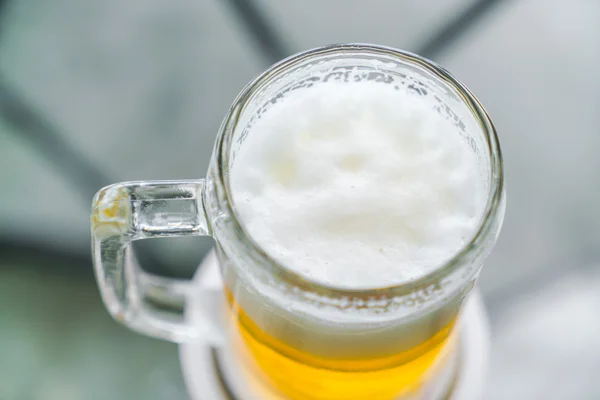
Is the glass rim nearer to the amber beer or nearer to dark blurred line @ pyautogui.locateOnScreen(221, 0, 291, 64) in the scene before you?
the amber beer

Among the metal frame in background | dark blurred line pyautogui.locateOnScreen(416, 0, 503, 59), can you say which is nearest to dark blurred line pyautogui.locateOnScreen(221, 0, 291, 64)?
the metal frame in background

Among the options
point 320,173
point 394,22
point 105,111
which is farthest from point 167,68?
point 320,173

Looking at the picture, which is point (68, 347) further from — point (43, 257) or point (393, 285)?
point (393, 285)

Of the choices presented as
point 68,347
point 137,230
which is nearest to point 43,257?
point 68,347

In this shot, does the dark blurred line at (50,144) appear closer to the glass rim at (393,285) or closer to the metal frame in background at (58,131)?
the metal frame in background at (58,131)

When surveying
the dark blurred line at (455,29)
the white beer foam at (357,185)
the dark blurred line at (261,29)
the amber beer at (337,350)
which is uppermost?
the dark blurred line at (455,29)

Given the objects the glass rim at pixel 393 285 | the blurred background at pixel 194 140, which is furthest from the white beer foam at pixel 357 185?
the blurred background at pixel 194 140

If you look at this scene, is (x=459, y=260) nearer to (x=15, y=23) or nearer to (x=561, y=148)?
(x=561, y=148)
